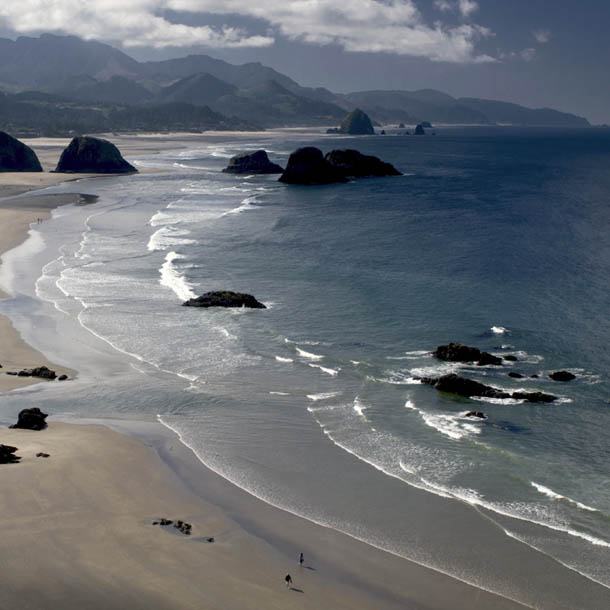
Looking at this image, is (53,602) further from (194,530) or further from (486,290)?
(486,290)

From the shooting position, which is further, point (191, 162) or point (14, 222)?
point (191, 162)

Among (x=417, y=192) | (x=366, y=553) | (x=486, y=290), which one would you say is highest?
(x=417, y=192)

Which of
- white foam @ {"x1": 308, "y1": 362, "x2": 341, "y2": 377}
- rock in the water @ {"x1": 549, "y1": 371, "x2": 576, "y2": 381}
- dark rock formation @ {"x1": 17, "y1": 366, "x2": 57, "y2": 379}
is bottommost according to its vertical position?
dark rock formation @ {"x1": 17, "y1": 366, "x2": 57, "y2": 379}

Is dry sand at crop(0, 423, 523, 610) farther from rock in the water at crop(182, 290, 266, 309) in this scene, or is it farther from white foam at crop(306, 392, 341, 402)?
rock in the water at crop(182, 290, 266, 309)

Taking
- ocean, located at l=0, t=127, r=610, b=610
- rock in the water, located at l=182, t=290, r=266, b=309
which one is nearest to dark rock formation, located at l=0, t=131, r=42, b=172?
ocean, located at l=0, t=127, r=610, b=610

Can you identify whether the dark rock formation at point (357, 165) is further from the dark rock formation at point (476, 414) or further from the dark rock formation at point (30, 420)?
the dark rock formation at point (30, 420)

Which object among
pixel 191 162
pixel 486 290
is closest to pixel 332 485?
pixel 486 290

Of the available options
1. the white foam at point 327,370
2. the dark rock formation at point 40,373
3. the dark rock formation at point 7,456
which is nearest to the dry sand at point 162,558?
the dark rock formation at point 7,456

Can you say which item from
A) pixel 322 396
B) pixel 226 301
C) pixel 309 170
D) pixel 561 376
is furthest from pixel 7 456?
pixel 309 170
